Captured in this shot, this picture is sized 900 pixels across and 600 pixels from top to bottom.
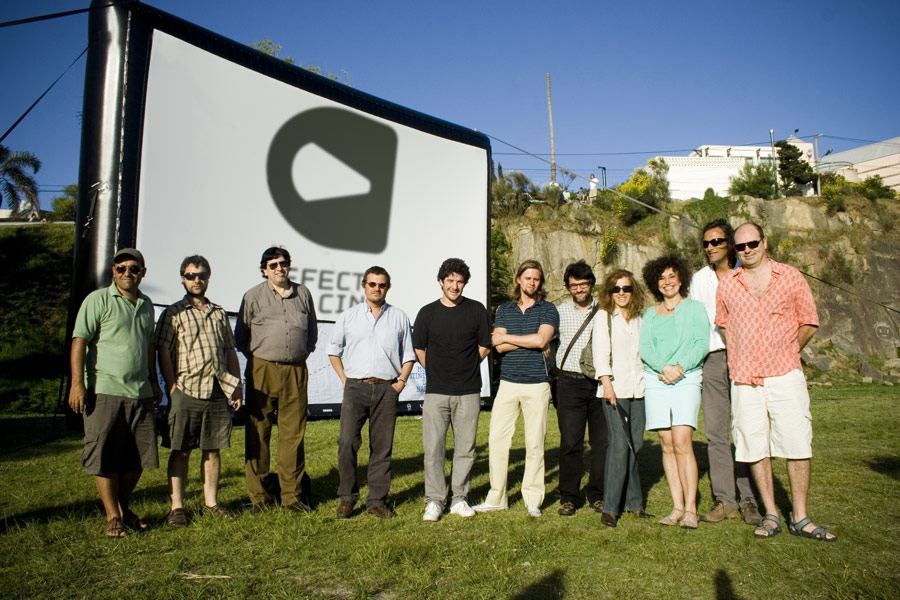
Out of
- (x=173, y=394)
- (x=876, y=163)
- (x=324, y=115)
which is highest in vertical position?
(x=876, y=163)

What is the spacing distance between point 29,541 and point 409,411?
4678 mm

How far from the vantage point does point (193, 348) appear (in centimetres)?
397

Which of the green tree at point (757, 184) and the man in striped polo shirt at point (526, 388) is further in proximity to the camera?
the green tree at point (757, 184)

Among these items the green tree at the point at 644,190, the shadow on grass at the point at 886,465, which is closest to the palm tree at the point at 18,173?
the shadow on grass at the point at 886,465

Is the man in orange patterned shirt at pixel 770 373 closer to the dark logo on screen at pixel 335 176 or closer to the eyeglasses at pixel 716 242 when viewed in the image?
the eyeglasses at pixel 716 242

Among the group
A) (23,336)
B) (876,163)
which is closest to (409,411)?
(23,336)

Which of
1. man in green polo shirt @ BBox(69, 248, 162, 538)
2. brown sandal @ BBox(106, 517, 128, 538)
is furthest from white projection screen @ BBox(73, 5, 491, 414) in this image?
brown sandal @ BBox(106, 517, 128, 538)

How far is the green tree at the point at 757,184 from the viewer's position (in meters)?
33.2

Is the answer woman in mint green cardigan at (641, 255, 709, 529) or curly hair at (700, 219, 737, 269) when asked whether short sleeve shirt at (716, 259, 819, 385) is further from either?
curly hair at (700, 219, 737, 269)

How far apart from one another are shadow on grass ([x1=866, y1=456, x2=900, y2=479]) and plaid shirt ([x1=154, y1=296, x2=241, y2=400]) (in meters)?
5.02

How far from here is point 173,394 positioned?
3930mm

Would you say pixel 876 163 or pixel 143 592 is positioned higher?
pixel 876 163

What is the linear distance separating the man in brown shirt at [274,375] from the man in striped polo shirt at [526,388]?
1.28 meters

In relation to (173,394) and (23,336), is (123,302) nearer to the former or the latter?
(173,394)
